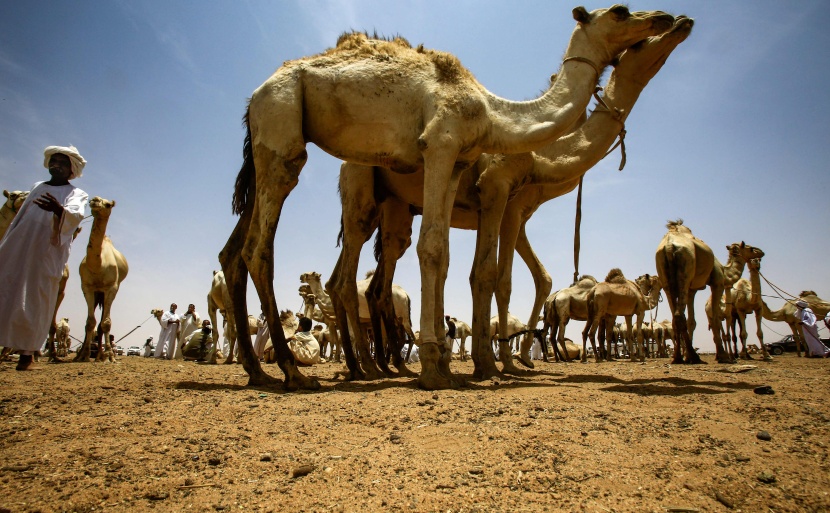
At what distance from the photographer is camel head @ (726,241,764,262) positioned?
53.0 ft

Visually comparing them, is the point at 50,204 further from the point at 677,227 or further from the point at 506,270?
the point at 677,227

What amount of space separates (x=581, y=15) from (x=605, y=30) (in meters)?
0.39

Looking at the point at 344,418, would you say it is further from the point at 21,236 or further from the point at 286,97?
the point at 21,236

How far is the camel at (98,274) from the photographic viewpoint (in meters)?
11.7

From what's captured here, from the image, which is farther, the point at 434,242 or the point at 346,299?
the point at 346,299

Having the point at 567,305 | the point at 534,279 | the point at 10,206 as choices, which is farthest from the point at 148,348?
the point at 534,279

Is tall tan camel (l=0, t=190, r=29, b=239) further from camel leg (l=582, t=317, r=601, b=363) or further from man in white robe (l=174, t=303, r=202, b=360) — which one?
camel leg (l=582, t=317, r=601, b=363)

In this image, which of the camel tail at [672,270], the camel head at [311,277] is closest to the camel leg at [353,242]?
the camel tail at [672,270]

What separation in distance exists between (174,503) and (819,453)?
11.8 ft

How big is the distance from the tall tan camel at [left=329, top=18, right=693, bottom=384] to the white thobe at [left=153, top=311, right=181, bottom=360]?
683 inches

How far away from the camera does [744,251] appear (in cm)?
1623

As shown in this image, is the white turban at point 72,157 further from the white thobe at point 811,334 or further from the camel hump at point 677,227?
the white thobe at point 811,334

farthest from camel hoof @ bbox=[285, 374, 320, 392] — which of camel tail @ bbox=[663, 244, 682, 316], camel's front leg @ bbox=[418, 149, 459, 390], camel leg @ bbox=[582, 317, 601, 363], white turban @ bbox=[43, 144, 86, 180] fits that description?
camel leg @ bbox=[582, 317, 601, 363]

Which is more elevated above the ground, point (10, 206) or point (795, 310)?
point (10, 206)
